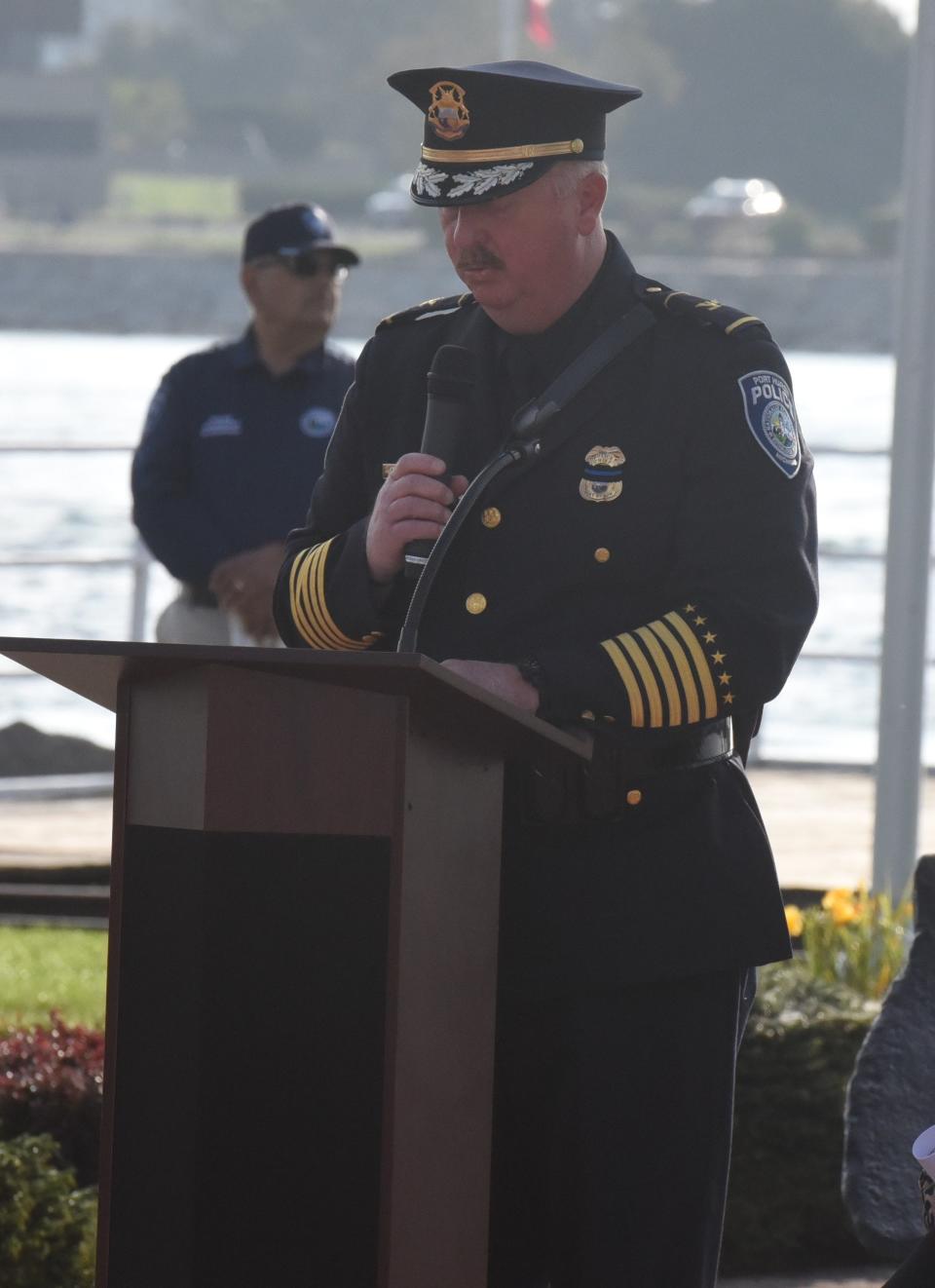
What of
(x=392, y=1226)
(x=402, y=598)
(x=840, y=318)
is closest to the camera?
(x=392, y=1226)

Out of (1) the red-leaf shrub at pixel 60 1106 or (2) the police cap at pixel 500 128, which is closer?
(2) the police cap at pixel 500 128

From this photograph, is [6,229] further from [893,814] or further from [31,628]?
[893,814]

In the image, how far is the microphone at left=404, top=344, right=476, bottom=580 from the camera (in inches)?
90.2

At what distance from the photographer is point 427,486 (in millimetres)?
2229

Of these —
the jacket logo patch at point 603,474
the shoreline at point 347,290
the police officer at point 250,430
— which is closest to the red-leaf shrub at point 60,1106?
the police officer at point 250,430

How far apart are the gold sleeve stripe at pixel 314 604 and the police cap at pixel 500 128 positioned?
380 mm

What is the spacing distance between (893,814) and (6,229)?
61.8 m

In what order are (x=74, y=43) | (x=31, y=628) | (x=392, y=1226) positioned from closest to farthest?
(x=392, y=1226), (x=31, y=628), (x=74, y=43)

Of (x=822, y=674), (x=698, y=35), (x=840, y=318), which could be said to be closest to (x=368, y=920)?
(x=822, y=674)

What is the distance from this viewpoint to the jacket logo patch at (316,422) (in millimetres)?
4957

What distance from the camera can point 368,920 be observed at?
80.9 inches

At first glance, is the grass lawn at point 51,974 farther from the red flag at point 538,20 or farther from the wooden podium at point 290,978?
the red flag at point 538,20

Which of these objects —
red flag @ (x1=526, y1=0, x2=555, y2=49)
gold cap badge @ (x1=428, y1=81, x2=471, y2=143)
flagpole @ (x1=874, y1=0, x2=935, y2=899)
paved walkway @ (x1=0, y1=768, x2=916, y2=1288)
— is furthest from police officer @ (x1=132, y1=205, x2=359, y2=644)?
red flag @ (x1=526, y1=0, x2=555, y2=49)

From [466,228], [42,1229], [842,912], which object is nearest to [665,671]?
[466,228]
